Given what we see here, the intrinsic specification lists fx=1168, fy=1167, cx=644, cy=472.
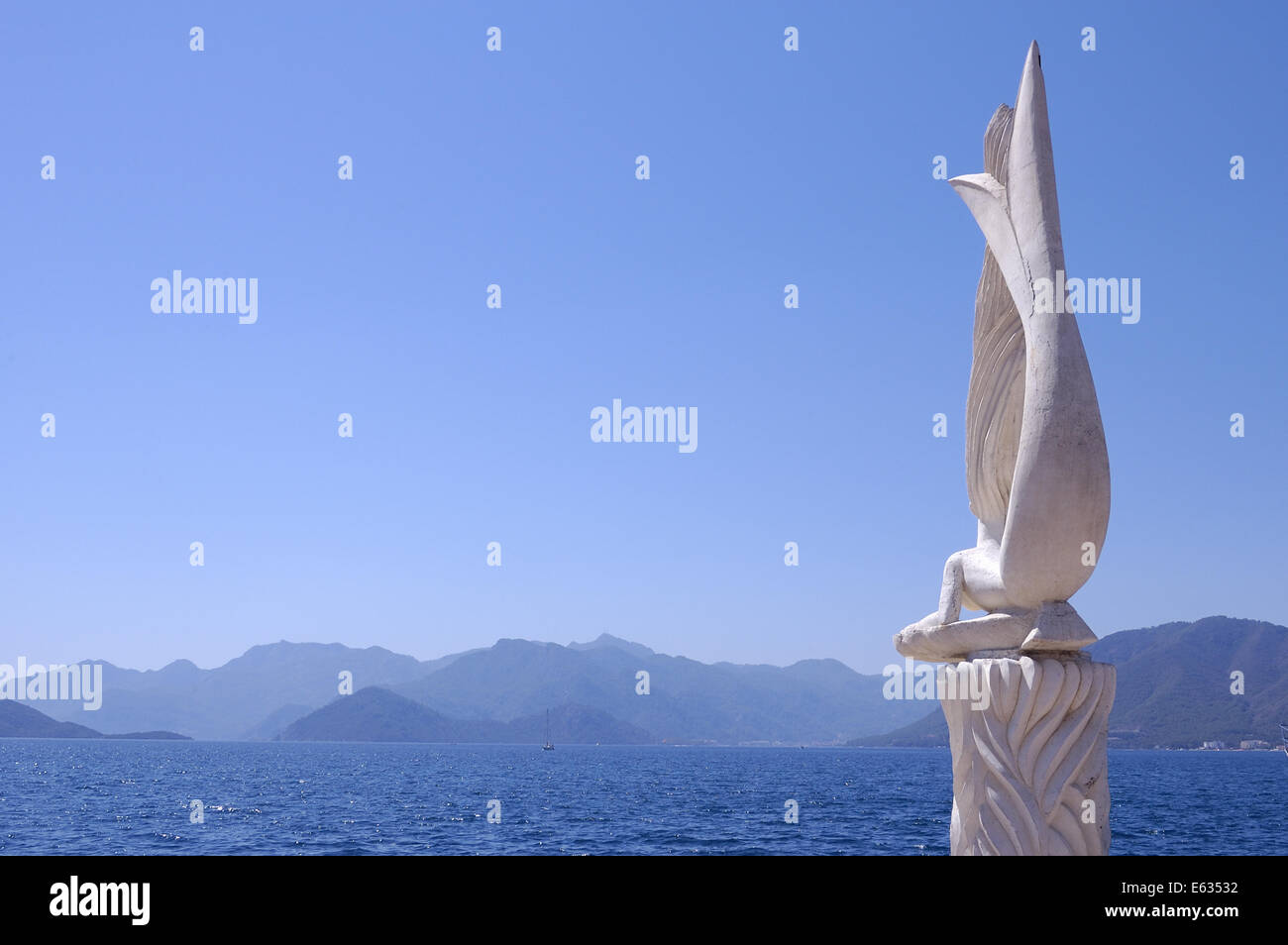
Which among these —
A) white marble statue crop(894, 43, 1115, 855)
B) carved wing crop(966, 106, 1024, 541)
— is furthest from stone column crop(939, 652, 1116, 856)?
carved wing crop(966, 106, 1024, 541)

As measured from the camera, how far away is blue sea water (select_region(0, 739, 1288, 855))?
47500mm

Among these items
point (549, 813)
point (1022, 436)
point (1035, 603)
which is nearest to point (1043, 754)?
point (1035, 603)

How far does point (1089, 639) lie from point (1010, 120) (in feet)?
16.4

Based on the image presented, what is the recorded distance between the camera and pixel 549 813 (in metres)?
64.6

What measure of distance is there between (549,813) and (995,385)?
57607mm

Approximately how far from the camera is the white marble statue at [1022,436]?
991 centimetres

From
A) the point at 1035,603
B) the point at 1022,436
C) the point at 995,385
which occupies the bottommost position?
the point at 1035,603

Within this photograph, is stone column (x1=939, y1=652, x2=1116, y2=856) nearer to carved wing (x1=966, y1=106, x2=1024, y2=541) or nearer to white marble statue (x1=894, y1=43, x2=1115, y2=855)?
white marble statue (x1=894, y1=43, x2=1115, y2=855)

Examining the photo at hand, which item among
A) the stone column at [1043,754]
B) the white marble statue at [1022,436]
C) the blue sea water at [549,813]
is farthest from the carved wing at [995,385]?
the blue sea water at [549,813]

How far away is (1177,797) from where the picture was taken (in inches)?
3027

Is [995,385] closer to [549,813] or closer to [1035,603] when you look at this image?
[1035,603]
